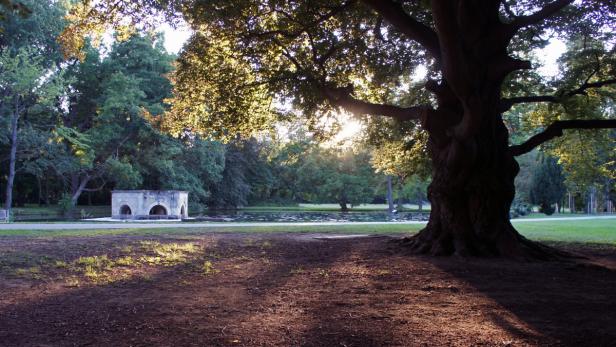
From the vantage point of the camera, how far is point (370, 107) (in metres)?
12.1

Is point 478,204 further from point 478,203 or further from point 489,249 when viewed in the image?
point 489,249

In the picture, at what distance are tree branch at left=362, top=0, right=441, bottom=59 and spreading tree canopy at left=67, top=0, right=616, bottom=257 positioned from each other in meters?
0.03

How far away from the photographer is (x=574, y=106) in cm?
1378

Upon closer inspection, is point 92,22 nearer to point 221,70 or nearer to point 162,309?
point 221,70

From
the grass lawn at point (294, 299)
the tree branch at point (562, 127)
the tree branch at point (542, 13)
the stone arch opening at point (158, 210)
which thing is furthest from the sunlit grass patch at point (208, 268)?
the stone arch opening at point (158, 210)

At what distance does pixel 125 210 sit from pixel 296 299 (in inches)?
1084

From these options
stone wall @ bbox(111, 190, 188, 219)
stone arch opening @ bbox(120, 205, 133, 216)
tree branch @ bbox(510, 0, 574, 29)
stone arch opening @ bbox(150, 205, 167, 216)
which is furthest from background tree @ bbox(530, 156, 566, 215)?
tree branch @ bbox(510, 0, 574, 29)

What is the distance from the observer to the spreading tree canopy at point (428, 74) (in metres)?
10.1

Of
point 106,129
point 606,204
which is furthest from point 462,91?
point 606,204

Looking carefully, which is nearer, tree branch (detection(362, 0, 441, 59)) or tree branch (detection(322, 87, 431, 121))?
tree branch (detection(362, 0, 441, 59))

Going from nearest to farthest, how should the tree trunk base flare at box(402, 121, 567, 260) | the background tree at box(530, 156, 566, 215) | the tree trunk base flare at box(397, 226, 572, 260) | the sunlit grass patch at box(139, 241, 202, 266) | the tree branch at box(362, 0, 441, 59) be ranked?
the tree branch at box(362, 0, 441, 59)
the sunlit grass patch at box(139, 241, 202, 266)
the tree trunk base flare at box(397, 226, 572, 260)
the tree trunk base flare at box(402, 121, 567, 260)
the background tree at box(530, 156, 566, 215)

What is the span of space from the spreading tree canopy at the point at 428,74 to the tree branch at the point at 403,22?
1.2 inches

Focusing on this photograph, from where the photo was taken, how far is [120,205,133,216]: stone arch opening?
31.0 meters

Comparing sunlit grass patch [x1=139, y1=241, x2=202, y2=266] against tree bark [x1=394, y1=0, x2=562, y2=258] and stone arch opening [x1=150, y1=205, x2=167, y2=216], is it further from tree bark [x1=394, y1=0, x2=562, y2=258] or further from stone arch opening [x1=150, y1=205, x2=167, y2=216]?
stone arch opening [x1=150, y1=205, x2=167, y2=216]
